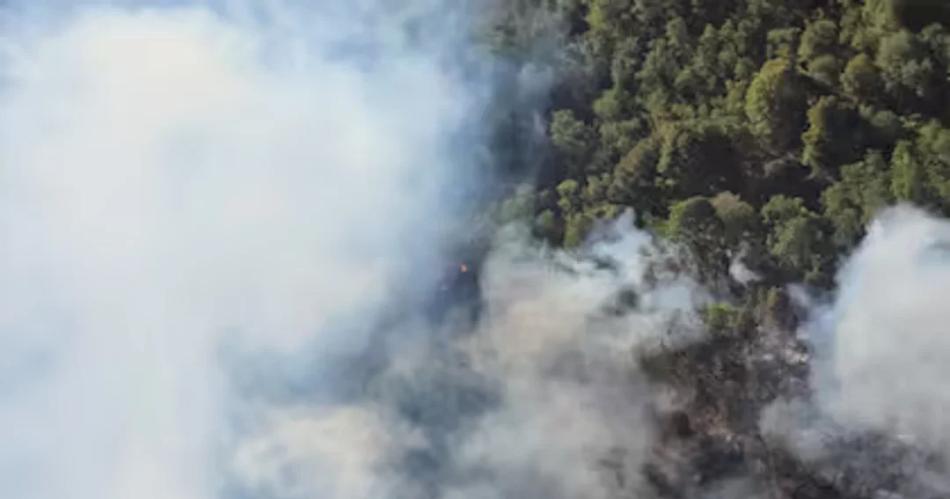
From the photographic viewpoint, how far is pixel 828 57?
20.0m

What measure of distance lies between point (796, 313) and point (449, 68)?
5098mm

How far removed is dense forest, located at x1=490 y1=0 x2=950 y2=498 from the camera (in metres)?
18.7

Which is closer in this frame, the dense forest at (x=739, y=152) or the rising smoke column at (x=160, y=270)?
the dense forest at (x=739, y=152)

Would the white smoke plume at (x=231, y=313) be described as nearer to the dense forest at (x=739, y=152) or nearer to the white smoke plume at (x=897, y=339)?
the dense forest at (x=739, y=152)

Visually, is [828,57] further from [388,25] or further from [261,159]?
[261,159]

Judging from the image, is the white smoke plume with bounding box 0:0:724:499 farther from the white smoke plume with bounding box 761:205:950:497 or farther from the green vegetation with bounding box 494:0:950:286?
the white smoke plume with bounding box 761:205:950:497

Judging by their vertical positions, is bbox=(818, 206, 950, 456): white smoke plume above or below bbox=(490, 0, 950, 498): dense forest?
below

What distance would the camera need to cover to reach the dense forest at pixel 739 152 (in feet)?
61.3

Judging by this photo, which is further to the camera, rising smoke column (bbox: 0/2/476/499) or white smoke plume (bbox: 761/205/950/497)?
rising smoke column (bbox: 0/2/476/499)

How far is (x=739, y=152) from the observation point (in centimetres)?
2050

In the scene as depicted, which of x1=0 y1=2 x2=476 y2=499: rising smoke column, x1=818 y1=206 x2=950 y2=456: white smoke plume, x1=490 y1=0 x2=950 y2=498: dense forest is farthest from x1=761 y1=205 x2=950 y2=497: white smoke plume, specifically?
x1=0 y1=2 x2=476 y2=499: rising smoke column

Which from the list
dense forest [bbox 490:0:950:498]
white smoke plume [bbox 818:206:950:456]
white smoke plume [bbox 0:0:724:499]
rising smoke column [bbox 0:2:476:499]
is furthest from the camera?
rising smoke column [bbox 0:2:476:499]

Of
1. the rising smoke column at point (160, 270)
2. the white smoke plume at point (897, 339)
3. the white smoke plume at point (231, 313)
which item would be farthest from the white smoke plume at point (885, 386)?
the rising smoke column at point (160, 270)

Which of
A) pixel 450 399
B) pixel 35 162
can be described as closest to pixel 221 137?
pixel 35 162
